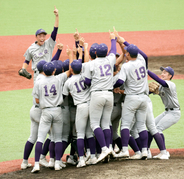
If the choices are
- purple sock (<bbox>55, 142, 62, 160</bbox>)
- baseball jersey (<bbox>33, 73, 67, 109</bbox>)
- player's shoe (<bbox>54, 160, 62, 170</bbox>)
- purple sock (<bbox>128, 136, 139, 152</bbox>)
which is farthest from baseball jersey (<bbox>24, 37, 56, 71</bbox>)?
purple sock (<bbox>128, 136, 139, 152</bbox>)

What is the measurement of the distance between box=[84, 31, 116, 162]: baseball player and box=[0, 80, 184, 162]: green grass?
1.91 m

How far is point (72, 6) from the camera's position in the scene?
67.2 ft

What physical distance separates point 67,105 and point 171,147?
2.44m

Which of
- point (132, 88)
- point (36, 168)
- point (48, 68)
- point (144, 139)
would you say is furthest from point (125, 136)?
point (48, 68)

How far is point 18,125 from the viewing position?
7871 millimetres

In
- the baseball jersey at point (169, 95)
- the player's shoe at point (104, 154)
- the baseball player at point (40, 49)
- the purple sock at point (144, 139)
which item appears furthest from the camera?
the baseball player at point (40, 49)

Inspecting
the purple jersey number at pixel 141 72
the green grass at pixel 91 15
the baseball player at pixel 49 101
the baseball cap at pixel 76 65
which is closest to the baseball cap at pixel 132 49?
the purple jersey number at pixel 141 72

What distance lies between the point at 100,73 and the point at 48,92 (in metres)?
0.89

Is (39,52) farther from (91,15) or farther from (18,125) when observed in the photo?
(91,15)

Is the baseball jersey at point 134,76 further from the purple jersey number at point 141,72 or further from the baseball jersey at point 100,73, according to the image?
the baseball jersey at point 100,73

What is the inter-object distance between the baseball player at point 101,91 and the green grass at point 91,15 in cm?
1145

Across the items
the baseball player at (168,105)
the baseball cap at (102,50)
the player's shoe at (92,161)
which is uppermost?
the baseball cap at (102,50)

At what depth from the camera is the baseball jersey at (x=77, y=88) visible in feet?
17.4

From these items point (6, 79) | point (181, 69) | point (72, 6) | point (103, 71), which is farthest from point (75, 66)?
point (72, 6)
